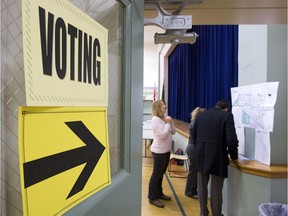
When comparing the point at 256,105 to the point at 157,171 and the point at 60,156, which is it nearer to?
the point at 157,171

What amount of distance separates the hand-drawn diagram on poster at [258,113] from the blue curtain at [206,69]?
1390mm

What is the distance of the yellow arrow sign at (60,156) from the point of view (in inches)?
15.6

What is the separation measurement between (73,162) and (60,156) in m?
0.05

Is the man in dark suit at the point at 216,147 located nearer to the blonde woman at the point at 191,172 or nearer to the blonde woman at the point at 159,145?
the blonde woman at the point at 159,145

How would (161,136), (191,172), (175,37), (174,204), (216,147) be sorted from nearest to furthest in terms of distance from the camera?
(175,37)
(216,147)
(161,136)
(174,204)
(191,172)

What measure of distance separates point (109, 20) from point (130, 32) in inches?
4.0

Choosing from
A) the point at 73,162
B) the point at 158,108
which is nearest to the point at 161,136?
the point at 158,108

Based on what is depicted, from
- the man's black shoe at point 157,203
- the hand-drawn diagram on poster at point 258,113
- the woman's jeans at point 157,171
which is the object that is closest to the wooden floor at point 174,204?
the man's black shoe at point 157,203

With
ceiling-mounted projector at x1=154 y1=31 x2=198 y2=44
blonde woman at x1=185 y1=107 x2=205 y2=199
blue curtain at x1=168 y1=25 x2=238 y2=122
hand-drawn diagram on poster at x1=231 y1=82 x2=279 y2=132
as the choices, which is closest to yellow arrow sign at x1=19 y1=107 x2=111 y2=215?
ceiling-mounted projector at x1=154 y1=31 x2=198 y2=44

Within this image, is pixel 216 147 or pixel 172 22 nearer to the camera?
pixel 172 22

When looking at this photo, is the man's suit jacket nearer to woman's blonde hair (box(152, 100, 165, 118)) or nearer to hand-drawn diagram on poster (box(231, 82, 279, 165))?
hand-drawn diagram on poster (box(231, 82, 279, 165))

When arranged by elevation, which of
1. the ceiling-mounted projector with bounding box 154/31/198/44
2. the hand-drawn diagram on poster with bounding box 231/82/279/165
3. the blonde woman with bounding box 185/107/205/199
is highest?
the ceiling-mounted projector with bounding box 154/31/198/44

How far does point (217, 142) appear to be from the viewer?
7.81 ft

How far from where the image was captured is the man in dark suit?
2330 millimetres
